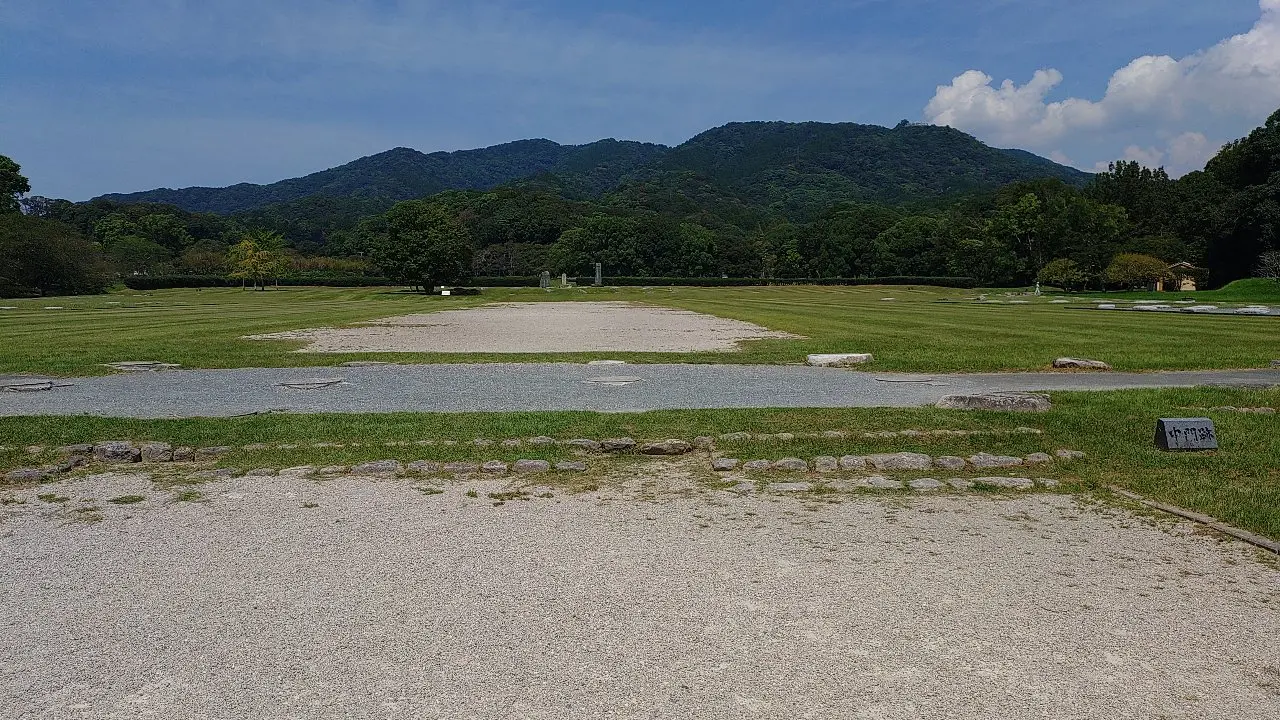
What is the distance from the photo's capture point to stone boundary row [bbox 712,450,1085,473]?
308 inches

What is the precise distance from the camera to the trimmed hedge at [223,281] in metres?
78.0

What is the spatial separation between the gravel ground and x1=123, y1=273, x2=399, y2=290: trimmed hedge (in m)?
75.9

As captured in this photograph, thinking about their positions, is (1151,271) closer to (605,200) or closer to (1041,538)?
(1041,538)

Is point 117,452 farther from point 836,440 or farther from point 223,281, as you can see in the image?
point 223,281

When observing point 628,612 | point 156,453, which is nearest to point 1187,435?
point 628,612

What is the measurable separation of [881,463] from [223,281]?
304ft

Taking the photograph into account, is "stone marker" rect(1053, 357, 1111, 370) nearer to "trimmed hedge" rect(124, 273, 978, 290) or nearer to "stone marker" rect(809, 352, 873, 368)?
"stone marker" rect(809, 352, 873, 368)

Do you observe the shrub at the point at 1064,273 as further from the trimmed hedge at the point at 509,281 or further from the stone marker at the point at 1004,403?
the stone marker at the point at 1004,403

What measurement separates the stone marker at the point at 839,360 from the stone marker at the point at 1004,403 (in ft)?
17.5

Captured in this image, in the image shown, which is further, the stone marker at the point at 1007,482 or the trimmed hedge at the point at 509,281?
the trimmed hedge at the point at 509,281

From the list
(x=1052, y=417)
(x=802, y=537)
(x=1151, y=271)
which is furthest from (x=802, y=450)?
(x=1151, y=271)

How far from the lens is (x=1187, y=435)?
827 centimetres

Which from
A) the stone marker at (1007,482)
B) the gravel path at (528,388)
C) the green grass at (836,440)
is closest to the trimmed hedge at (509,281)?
the gravel path at (528,388)

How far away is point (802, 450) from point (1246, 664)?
481cm
